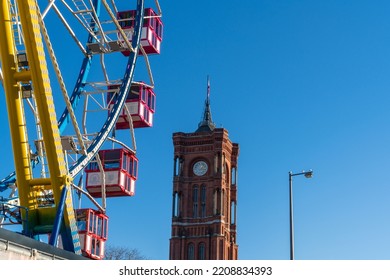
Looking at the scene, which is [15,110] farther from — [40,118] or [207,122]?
[207,122]

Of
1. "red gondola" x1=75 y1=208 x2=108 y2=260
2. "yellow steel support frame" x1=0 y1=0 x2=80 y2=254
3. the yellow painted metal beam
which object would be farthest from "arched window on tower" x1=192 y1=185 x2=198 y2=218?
the yellow painted metal beam

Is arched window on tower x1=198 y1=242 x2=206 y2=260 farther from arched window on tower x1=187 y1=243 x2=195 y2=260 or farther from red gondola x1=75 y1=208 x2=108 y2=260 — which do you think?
red gondola x1=75 y1=208 x2=108 y2=260

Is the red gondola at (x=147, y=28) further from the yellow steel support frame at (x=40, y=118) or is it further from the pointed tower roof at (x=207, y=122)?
the pointed tower roof at (x=207, y=122)

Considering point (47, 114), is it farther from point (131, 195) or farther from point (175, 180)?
point (175, 180)

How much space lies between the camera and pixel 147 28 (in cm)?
3394

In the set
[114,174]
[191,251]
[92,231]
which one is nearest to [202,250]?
[191,251]

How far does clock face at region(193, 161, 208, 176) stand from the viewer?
400 feet

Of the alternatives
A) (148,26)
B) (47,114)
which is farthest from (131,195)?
(47,114)

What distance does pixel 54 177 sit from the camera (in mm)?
20422

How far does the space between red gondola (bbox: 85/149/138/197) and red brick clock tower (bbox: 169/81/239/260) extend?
87.0 m

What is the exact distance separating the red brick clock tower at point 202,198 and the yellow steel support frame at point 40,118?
9588cm

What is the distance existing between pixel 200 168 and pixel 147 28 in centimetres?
8914

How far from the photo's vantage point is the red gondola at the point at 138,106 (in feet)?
102
